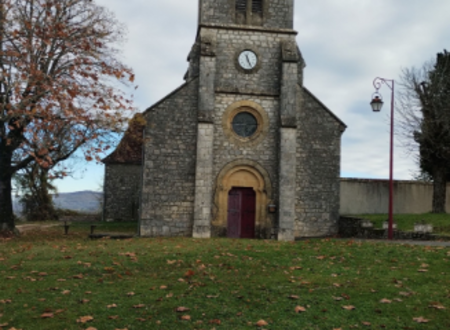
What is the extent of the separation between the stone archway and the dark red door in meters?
0.26

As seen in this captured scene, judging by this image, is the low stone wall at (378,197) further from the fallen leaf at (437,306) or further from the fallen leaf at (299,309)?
the fallen leaf at (299,309)

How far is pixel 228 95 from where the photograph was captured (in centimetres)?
1986

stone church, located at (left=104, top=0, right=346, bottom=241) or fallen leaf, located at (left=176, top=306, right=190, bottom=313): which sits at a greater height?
stone church, located at (left=104, top=0, right=346, bottom=241)

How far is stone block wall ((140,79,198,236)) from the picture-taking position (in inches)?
747

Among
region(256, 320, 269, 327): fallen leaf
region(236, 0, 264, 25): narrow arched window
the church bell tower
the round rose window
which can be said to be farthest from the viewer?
region(236, 0, 264, 25): narrow arched window

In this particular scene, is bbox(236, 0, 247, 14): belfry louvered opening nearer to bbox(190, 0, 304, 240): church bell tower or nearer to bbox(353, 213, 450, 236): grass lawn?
bbox(190, 0, 304, 240): church bell tower

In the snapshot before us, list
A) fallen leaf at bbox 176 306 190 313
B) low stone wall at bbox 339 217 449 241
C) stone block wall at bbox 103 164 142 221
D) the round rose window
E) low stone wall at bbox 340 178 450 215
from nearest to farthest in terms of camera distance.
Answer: fallen leaf at bbox 176 306 190 313
low stone wall at bbox 339 217 449 241
the round rose window
low stone wall at bbox 340 178 450 215
stone block wall at bbox 103 164 142 221

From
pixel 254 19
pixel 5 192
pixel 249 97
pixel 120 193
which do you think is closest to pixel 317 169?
pixel 249 97

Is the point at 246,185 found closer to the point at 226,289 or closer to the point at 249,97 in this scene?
the point at 249,97

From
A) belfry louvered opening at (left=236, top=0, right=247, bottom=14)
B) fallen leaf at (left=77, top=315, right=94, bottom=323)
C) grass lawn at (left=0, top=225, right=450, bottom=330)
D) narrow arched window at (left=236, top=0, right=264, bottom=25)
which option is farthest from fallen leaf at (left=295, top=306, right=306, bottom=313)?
belfry louvered opening at (left=236, top=0, right=247, bottom=14)

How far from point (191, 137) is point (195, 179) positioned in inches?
70.2

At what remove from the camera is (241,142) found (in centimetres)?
1986

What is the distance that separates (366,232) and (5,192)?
14592mm

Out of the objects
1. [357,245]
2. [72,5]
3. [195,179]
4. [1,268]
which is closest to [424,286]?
[357,245]
